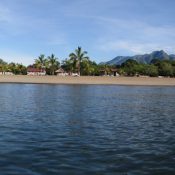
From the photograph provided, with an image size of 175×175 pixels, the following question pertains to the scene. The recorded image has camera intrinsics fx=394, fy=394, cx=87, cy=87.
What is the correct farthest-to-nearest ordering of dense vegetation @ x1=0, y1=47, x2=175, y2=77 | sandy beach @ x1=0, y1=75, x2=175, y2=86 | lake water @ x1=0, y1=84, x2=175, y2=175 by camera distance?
1. dense vegetation @ x1=0, y1=47, x2=175, y2=77
2. sandy beach @ x1=0, y1=75, x2=175, y2=86
3. lake water @ x1=0, y1=84, x2=175, y2=175

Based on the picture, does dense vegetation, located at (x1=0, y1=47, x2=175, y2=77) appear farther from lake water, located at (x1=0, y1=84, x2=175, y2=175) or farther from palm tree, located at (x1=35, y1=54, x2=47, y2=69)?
lake water, located at (x1=0, y1=84, x2=175, y2=175)

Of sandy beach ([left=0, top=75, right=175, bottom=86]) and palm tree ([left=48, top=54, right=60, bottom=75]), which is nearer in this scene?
sandy beach ([left=0, top=75, right=175, bottom=86])

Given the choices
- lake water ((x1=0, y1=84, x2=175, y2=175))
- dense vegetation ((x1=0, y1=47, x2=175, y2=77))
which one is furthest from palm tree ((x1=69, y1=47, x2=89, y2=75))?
lake water ((x1=0, y1=84, x2=175, y2=175))

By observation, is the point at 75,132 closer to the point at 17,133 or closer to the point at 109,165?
the point at 17,133

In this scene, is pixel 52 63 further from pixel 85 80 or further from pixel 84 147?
pixel 84 147

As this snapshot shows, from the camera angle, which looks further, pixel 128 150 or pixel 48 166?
pixel 128 150

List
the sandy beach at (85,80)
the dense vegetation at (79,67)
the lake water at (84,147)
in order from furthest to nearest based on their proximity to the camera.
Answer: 1. the dense vegetation at (79,67)
2. the sandy beach at (85,80)
3. the lake water at (84,147)

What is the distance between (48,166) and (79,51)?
443ft

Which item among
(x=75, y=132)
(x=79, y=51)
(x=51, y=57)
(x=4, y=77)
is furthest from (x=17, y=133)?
(x=51, y=57)

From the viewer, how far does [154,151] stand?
16.9 meters

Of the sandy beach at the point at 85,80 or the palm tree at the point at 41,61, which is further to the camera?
the palm tree at the point at 41,61

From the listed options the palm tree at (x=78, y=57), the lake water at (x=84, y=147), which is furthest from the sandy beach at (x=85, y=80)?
the lake water at (x=84, y=147)

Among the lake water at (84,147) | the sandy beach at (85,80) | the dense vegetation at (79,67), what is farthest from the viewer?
the dense vegetation at (79,67)

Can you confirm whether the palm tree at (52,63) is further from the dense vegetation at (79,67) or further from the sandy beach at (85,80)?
the sandy beach at (85,80)
